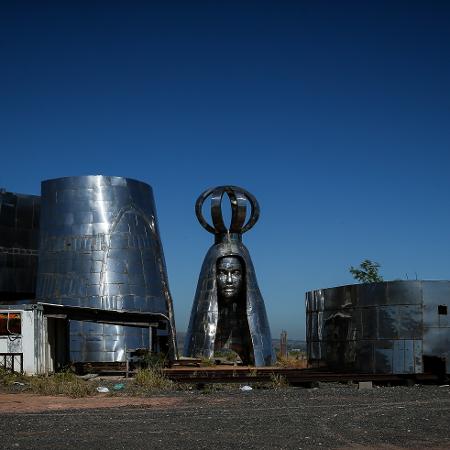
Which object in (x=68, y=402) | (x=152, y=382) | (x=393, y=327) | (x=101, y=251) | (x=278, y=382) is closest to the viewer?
(x=68, y=402)

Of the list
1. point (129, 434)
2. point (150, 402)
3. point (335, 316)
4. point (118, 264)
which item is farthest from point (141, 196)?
point (129, 434)

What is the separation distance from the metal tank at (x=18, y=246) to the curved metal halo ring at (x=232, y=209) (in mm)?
6380

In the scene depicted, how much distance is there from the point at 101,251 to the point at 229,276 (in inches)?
196

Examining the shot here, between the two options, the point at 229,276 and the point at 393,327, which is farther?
the point at 229,276

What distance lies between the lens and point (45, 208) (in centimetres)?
2705

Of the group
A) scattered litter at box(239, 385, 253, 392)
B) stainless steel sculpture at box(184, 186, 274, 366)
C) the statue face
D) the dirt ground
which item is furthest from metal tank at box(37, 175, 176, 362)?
the dirt ground

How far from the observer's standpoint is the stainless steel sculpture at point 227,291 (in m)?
27.8

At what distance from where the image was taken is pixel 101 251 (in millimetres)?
25969

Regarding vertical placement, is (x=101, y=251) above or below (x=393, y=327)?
above

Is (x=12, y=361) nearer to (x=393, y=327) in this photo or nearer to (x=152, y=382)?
(x=152, y=382)

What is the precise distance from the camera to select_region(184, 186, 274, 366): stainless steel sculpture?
2783cm

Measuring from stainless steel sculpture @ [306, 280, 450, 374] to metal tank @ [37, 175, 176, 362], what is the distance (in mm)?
8195

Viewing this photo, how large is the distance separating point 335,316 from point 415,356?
2555 millimetres

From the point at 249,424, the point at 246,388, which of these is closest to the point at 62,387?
the point at 246,388
